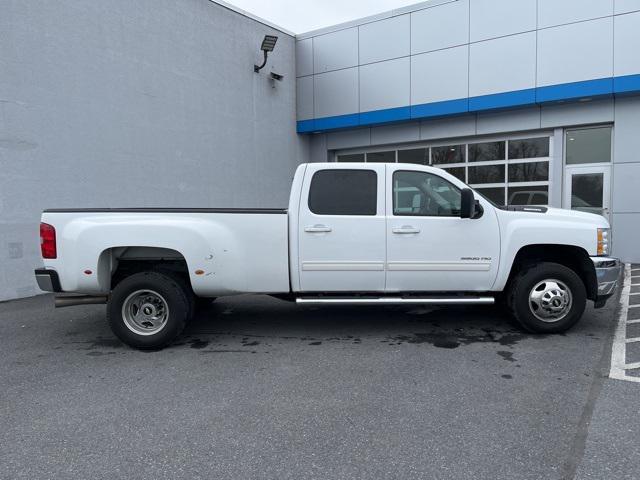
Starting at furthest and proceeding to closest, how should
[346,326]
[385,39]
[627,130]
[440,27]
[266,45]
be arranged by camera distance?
[385,39]
[266,45]
[440,27]
[627,130]
[346,326]

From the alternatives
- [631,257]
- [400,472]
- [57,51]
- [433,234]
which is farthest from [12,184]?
[631,257]

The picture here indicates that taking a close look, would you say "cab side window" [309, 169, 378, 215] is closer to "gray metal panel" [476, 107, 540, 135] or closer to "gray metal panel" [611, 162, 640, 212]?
"gray metal panel" [476, 107, 540, 135]

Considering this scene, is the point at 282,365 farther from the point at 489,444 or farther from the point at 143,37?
the point at 143,37

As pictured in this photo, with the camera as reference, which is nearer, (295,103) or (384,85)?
(384,85)

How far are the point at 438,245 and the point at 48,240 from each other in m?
4.27

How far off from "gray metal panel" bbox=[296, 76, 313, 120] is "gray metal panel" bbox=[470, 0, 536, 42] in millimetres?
4899

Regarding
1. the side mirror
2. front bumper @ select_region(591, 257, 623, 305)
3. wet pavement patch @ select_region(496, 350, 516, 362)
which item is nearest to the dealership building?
front bumper @ select_region(591, 257, 623, 305)

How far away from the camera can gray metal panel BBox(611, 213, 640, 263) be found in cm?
1091

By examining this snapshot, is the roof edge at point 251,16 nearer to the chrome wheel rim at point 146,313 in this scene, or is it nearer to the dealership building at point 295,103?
the dealership building at point 295,103

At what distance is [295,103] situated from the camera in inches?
584

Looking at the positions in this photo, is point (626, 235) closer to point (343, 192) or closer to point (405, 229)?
point (405, 229)

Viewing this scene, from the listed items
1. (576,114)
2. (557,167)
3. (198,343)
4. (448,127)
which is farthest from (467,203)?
(448,127)

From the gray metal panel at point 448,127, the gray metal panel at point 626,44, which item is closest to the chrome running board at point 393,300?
the gray metal panel at point 626,44

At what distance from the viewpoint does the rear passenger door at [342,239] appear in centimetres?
538
